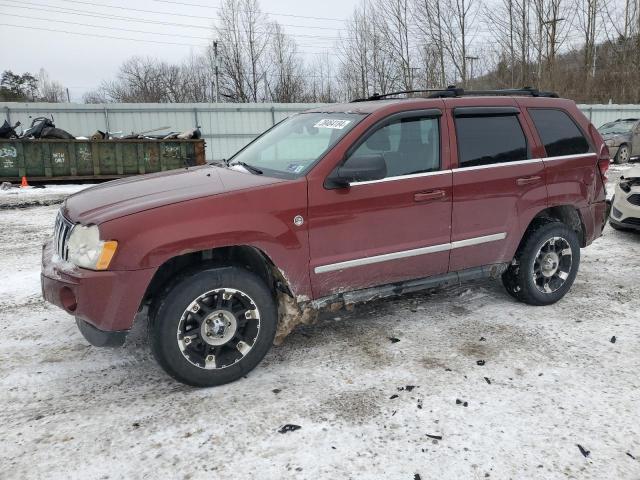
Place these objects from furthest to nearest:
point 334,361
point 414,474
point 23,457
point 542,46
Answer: point 542,46, point 334,361, point 23,457, point 414,474

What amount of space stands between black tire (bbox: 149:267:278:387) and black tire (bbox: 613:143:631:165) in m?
17.3

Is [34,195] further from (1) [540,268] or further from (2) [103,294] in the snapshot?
(1) [540,268]

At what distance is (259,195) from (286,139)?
1088 millimetres

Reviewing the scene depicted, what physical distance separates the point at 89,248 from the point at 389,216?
1.98 meters

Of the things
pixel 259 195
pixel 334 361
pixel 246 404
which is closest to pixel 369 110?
pixel 259 195

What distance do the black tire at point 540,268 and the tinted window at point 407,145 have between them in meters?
1.25

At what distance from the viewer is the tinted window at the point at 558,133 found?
4.37m

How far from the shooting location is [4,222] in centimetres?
892

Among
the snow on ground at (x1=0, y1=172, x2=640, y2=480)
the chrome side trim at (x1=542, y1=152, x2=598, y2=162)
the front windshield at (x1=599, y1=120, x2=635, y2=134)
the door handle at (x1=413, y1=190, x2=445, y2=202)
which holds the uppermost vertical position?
the front windshield at (x1=599, y1=120, x2=635, y2=134)

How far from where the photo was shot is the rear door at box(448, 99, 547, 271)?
12.9 ft

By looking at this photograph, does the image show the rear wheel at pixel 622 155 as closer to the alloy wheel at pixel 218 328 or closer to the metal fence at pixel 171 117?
the metal fence at pixel 171 117

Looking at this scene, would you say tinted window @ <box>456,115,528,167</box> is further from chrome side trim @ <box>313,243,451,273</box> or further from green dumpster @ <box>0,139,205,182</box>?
green dumpster @ <box>0,139,205,182</box>

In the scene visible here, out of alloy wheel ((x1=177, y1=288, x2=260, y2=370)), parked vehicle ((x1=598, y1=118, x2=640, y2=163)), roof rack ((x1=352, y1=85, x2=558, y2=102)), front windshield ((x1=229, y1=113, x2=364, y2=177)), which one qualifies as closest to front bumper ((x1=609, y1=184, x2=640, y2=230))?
roof rack ((x1=352, y1=85, x2=558, y2=102))

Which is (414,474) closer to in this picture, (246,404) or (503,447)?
(503,447)
